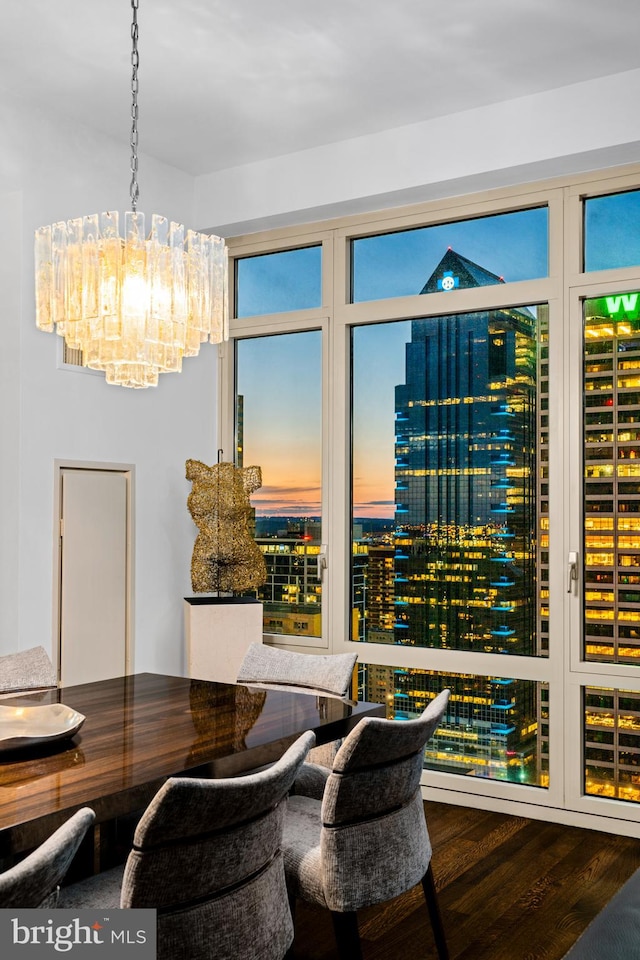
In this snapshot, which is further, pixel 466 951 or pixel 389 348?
pixel 389 348

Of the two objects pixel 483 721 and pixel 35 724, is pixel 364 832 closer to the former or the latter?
pixel 35 724

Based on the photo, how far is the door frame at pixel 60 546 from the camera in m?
4.14

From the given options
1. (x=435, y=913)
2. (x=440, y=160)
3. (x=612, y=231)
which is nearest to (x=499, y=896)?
(x=435, y=913)

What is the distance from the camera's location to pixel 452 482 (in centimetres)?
447

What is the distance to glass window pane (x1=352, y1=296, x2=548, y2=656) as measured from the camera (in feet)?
13.9

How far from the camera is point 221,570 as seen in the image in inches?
185

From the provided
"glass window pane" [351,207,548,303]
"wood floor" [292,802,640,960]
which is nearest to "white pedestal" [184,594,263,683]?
"wood floor" [292,802,640,960]

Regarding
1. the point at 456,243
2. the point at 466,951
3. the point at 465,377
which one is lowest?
the point at 466,951

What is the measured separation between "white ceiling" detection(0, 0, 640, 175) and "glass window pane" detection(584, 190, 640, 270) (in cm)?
56

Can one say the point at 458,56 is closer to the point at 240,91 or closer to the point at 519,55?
the point at 519,55

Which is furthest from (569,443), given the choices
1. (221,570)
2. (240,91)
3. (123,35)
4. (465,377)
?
(123,35)

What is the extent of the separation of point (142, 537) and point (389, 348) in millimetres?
1649

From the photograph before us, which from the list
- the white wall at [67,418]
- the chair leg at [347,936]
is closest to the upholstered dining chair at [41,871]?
the chair leg at [347,936]

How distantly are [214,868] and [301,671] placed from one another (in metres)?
1.50
